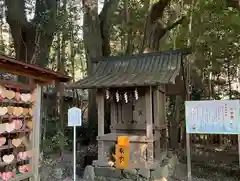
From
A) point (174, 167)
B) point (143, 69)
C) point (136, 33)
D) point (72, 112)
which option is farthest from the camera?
point (136, 33)

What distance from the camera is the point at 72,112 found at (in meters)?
5.81

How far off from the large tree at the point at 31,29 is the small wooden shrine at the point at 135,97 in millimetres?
2743

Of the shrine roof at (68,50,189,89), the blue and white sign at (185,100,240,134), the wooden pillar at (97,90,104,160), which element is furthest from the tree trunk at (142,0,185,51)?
the blue and white sign at (185,100,240,134)

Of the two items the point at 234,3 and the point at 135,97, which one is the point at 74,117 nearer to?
the point at 135,97

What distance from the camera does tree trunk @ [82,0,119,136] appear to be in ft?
35.3

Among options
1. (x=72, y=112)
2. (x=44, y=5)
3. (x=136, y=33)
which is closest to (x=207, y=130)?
(x=72, y=112)

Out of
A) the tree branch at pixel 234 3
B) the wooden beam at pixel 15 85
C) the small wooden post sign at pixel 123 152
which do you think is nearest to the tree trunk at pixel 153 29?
the tree branch at pixel 234 3

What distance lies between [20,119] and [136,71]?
3.40 meters

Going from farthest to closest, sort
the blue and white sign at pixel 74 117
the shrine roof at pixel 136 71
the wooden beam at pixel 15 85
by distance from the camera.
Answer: the shrine roof at pixel 136 71 < the blue and white sign at pixel 74 117 < the wooden beam at pixel 15 85

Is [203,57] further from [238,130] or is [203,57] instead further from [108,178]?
[108,178]

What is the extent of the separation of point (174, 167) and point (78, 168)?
2957mm

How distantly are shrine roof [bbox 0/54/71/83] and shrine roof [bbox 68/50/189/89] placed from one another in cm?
128

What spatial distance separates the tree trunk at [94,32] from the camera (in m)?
10.8

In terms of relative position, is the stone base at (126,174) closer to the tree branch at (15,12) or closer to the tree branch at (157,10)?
the tree branch at (15,12)
